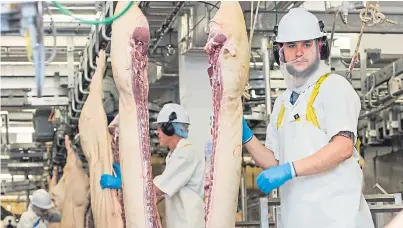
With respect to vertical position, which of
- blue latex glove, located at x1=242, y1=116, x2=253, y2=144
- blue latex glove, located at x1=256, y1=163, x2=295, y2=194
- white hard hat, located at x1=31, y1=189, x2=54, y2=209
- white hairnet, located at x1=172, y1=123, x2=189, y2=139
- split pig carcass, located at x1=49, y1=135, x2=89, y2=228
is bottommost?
white hard hat, located at x1=31, y1=189, x2=54, y2=209

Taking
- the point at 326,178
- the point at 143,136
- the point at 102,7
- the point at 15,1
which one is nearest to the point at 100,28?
the point at 102,7

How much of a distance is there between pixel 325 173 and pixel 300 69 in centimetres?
49

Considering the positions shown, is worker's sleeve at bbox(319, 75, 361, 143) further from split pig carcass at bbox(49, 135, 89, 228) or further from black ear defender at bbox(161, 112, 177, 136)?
split pig carcass at bbox(49, 135, 89, 228)

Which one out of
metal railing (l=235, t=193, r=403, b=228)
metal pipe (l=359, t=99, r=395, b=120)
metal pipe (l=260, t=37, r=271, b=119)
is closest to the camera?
metal railing (l=235, t=193, r=403, b=228)

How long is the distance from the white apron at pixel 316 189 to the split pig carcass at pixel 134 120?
66 centimetres

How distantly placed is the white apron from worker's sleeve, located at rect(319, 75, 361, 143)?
0.24ft

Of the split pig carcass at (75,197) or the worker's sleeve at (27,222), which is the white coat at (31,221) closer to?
the worker's sleeve at (27,222)

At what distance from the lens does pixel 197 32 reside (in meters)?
6.35

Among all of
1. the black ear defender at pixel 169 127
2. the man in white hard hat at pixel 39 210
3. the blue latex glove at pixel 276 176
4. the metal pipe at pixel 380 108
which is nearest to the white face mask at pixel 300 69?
the blue latex glove at pixel 276 176

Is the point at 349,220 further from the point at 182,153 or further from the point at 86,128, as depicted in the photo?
the point at 86,128

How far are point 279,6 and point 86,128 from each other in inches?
91.6

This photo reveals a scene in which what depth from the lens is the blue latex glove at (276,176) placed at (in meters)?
2.97

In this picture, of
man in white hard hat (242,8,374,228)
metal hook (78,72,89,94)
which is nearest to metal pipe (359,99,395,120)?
metal hook (78,72,89,94)

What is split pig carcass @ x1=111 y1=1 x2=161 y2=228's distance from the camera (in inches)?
136
